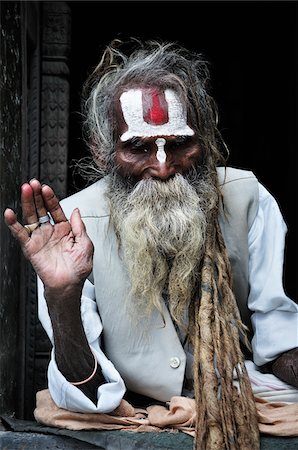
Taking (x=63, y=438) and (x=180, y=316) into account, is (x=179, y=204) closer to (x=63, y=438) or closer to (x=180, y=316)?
(x=180, y=316)

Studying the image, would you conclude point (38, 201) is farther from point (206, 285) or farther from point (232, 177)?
point (232, 177)

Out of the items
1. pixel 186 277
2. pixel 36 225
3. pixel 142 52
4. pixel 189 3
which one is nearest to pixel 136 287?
pixel 186 277

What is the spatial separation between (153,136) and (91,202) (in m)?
0.36

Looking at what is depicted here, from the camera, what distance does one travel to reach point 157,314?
142 inches

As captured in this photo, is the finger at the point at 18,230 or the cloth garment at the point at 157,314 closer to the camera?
the finger at the point at 18,230

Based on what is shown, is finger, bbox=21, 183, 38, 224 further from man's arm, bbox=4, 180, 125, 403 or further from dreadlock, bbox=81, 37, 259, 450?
dreadlock, bbox=81, 37, 259, 450

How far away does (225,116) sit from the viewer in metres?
6.18

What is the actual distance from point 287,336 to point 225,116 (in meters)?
2.73

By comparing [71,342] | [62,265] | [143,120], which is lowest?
[71,342]

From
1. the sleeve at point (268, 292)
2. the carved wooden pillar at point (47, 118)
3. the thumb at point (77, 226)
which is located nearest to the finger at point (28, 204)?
the thumb at point (77, 226)

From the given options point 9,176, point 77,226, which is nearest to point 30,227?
point 77,226

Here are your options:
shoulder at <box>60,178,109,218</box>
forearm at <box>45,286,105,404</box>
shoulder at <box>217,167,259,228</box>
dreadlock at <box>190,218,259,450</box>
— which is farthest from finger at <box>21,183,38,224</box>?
shoulder at <box>217,167,259,228</box>

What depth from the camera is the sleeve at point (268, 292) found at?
3678 mm

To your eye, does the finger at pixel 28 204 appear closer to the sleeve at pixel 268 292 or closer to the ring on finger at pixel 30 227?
the ring on finger at pixel 30 227
